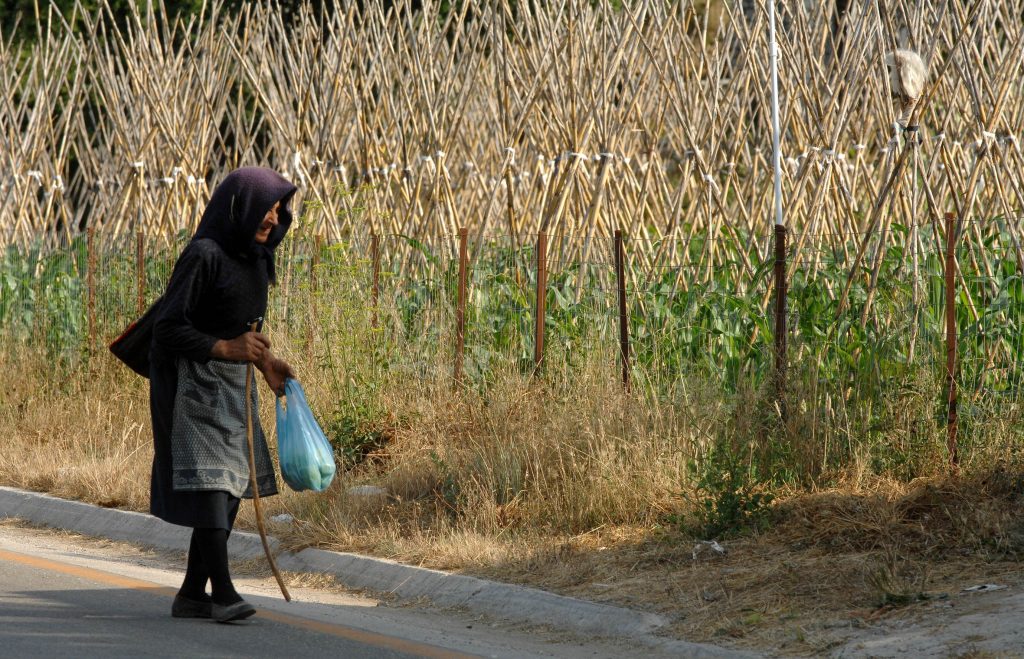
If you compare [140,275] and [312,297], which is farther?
[140,275]

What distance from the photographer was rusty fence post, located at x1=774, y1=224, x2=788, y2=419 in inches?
280

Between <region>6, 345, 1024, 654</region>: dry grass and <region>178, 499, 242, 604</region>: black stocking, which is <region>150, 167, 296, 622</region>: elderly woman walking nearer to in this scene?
<region>178, 499, 242, 604</region>: black stocking

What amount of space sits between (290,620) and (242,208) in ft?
5.75

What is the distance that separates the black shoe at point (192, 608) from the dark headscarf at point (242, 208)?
4.73ft

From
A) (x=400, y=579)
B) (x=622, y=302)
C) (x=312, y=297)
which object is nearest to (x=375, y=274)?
(x=312, y=297)

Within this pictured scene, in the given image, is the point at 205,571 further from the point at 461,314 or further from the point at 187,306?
the point at 461,314

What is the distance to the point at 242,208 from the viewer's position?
5.23 meters

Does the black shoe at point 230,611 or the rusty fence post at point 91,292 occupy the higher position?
the rusty fence post at point 91,292

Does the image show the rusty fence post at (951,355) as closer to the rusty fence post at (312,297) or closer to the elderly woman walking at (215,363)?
the elderly woman walking at (215,363)

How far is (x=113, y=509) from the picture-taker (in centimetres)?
814

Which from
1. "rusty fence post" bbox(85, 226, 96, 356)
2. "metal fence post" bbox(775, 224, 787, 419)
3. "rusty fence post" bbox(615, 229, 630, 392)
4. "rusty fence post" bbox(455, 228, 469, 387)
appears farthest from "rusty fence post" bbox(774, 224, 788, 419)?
"rusty fence post" bbox(85, 226, 96, 356)

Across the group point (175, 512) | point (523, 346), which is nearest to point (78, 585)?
point (175, 512)

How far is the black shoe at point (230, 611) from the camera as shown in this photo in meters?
5.43

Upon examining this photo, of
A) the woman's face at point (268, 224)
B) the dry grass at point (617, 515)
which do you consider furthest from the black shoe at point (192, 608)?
the woman's face at point (268, 224)
